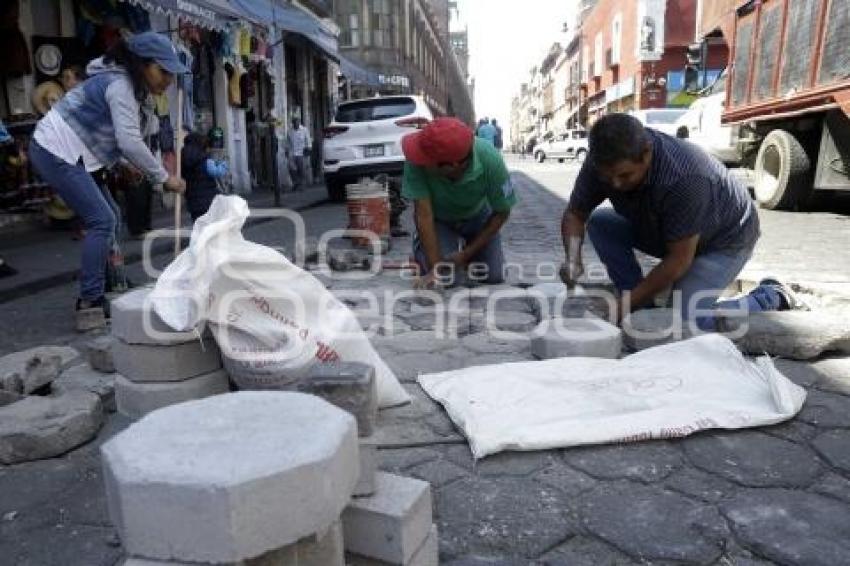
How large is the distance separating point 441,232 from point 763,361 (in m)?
2.49

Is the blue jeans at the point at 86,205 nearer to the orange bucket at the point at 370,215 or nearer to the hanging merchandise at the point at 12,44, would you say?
the orange bucket at the point at 370,215

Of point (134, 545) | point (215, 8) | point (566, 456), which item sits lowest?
point (566, 456)

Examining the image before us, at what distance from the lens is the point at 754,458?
6.59 feet

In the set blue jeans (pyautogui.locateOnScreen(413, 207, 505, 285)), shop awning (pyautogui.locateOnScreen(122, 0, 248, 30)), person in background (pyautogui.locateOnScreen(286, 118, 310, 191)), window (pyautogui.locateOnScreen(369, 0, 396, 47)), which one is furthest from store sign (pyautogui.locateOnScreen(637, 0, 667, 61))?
blue jeans (pyautogui.locateOnScreen(413, 207, 505, 285))

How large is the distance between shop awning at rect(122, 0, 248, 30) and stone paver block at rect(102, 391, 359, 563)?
21.4ft

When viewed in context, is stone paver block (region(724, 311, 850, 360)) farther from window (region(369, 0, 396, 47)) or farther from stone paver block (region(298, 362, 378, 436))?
window (region(369, 0, 396, 47))

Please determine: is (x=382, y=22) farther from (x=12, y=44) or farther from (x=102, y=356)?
(x=102, y=356)

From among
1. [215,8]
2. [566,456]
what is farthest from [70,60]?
[566,456]

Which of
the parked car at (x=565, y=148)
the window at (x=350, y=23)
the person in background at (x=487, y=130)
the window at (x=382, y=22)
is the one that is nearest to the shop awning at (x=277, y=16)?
the person in background at (x=487, y=130)

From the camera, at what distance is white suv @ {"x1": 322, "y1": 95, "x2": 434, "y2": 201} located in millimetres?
10141

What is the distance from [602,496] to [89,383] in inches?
78.3

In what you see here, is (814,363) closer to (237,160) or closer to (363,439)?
(363,439)

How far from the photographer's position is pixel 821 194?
28.0ft

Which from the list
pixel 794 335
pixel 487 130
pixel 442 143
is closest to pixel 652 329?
pixel 794 335
